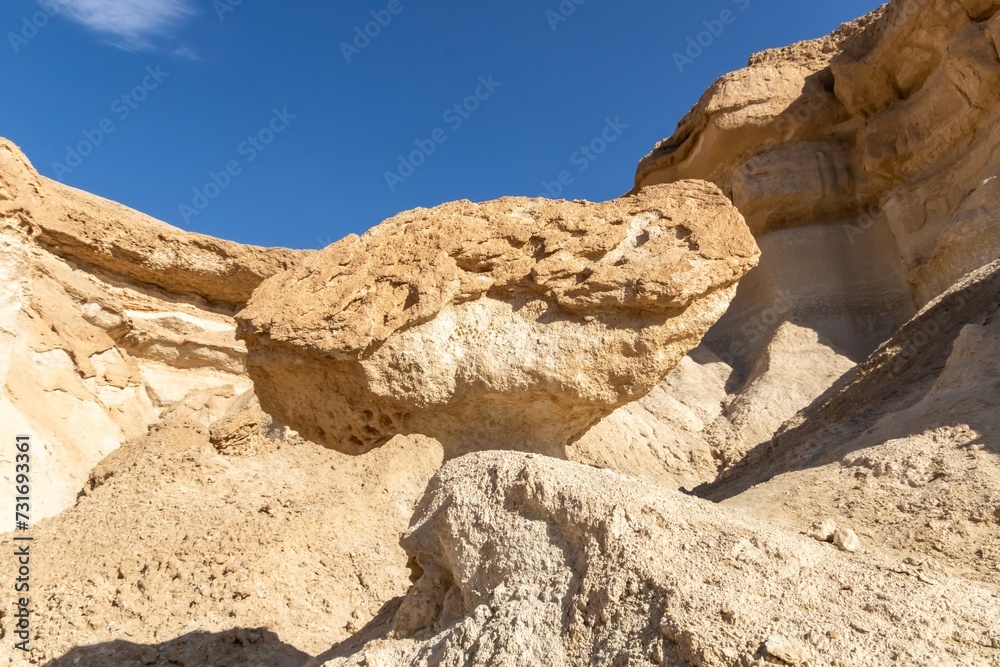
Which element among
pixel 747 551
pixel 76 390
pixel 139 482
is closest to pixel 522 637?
pixel 747 551

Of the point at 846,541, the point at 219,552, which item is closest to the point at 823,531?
the point at 846,541

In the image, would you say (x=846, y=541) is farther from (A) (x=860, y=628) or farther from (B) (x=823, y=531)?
(A) (x=860, y=628)

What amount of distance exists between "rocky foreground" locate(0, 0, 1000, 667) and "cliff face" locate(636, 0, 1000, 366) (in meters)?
0.06

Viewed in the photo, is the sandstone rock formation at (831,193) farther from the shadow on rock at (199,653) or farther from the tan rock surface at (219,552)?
the shadow on rock at (199,653)

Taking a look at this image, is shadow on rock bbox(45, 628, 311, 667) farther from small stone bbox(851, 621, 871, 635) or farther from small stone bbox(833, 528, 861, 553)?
small stone bbox(851, 621, 871, 635)

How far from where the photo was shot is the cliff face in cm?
1051

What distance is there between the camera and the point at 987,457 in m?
4.07

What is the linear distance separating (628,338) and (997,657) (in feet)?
9.58

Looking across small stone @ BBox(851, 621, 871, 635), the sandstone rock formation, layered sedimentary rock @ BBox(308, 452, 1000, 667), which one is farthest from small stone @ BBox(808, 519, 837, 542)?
the sandstone rock formation

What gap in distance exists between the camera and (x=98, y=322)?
38.3ft

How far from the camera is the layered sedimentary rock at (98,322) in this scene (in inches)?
376

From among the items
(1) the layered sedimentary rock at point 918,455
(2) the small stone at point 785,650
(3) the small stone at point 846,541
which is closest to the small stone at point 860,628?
(2) the small stone at point 785,650

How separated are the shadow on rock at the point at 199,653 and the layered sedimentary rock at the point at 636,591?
7.11ft

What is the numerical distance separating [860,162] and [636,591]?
489 inches
